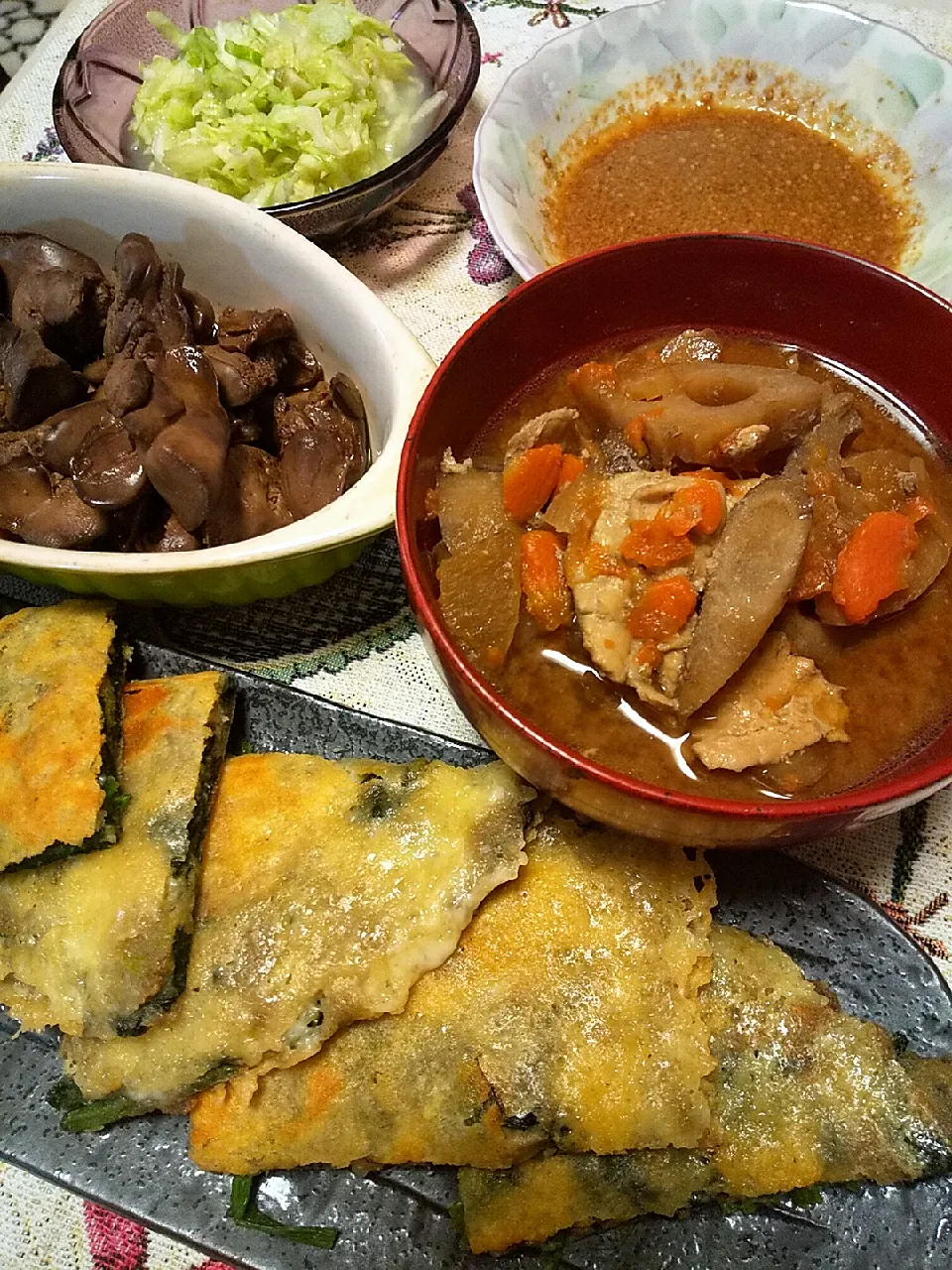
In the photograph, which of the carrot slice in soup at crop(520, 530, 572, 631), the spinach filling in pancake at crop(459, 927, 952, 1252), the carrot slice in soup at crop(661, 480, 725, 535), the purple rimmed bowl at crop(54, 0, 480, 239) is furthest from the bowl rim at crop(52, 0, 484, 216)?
the spinach filling in pancake at crop(459, 927, 952, 1252)

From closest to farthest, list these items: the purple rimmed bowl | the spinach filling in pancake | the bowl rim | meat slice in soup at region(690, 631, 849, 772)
→ meat slice in soup at region(690, 631, 849, 772) < the spinach filling in pancake < the bowl rim < the purple rimmed bowl

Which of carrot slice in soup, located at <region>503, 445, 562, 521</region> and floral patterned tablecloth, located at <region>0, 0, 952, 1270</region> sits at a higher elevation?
carrot slice in soup, located at <region>503, 445, 562, 521</region>

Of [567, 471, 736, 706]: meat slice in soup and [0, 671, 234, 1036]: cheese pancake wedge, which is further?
[0, 671, 234, 1036]: cheese pancake wedge

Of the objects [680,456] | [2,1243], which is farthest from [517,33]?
[2,1243]

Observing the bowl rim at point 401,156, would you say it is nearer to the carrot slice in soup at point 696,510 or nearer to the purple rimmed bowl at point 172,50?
the purple rimmed bowl at point 172,50

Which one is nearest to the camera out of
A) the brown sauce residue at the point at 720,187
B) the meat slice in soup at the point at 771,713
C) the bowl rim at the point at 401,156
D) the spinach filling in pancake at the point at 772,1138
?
the meat slice in soup at the point at 771,713

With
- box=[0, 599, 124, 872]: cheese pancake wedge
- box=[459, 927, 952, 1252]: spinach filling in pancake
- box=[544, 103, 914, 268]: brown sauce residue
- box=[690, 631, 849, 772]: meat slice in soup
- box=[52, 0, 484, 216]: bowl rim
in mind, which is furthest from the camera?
box=[544, 103, 914, 268]: brown sauce residue

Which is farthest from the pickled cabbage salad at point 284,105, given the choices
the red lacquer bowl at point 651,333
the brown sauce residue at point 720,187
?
the red lacquer bowl at point 651,333

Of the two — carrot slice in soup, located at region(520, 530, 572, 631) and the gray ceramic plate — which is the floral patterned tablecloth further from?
carrot slice in soup, located at region(520, 530, 572, 631)
